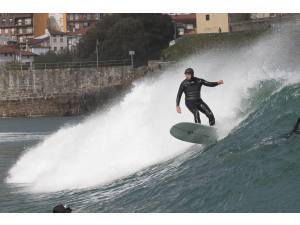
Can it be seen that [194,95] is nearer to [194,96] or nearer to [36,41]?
[194,96]

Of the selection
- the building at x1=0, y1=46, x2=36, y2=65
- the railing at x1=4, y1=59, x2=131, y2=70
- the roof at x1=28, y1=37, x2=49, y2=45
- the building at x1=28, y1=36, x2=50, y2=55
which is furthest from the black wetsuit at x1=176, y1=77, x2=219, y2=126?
the roof at x1=28, y1=37, x2=49, y2=45

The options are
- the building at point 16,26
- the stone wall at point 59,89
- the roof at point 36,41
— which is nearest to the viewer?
the stone wall at point 59,89

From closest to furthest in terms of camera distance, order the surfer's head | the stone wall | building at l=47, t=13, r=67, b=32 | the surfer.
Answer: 1. the surfer's head
2. the surfer
3. the stone wall
4. building at l=47, t=13, r=67, b=32

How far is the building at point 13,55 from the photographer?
91625 mm

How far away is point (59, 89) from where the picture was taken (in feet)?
236

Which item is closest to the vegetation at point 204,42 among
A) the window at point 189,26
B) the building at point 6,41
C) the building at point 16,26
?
the window at point 189,26

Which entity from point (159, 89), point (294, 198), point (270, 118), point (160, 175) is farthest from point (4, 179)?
point (294, 198)

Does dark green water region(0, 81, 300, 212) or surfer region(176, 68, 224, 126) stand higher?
surfer region(176, 68, 224, 126)

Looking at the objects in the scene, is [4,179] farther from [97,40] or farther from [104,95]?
[97,40]

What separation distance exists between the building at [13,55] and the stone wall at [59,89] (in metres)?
18.8

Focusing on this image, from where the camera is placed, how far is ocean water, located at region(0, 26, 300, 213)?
10070 millimetres

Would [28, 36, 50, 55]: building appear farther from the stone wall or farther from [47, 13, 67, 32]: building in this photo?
the stone wall

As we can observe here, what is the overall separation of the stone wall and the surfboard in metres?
55.7

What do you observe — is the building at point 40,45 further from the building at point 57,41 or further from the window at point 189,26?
the window at point 189,26
